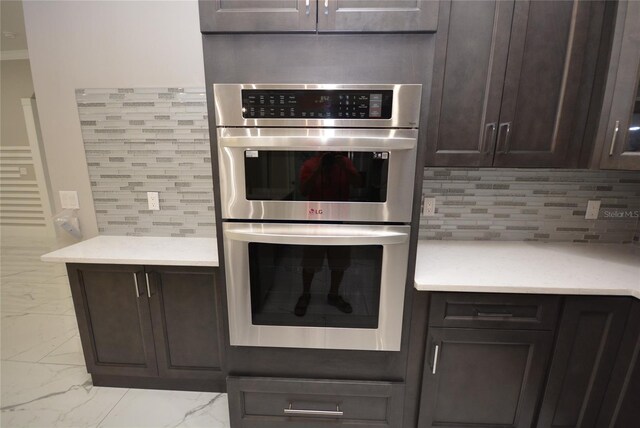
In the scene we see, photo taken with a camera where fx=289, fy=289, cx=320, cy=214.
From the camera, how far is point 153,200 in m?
1.88

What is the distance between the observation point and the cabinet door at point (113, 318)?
1.59m

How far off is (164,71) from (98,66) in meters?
0.41

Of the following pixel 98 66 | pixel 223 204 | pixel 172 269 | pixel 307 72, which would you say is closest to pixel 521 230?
pixel 307 72

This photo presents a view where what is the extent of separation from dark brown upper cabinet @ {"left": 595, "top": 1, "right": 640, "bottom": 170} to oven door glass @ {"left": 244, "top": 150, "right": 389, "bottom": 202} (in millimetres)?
1041

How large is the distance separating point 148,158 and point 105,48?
670 mm

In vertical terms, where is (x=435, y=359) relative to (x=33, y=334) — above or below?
above

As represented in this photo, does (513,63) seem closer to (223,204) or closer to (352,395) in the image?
(223,204)

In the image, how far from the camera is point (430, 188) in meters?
Result: 1.77

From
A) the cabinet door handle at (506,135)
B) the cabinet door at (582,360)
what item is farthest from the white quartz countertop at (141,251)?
the cabinet door at (582,360)

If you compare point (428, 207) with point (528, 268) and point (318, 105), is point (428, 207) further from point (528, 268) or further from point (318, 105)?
point (318, 105)

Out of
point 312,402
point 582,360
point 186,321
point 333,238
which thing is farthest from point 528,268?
point 186,321

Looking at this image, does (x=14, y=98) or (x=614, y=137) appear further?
(x=14, y=98)

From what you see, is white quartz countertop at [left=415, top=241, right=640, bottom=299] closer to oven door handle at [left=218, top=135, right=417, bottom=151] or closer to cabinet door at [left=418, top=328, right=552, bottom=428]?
cabinet door at [left=418, top=328, right=552, bottom=428]

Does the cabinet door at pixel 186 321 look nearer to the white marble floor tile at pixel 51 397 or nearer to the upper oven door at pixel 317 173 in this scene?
the white marble floor tile at pixel 51 397
